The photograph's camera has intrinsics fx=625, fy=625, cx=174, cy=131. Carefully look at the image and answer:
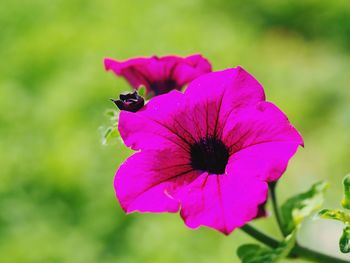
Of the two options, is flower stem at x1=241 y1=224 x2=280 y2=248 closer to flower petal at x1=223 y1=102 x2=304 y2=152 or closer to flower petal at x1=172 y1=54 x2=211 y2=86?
flower petal at x1=223 y1=102 x2=304 y2=152

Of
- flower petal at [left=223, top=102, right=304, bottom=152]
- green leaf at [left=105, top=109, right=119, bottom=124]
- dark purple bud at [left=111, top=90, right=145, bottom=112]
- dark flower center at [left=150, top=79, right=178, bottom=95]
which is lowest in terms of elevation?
flower petal at [left=223, top=102, right=304, bottom=152]

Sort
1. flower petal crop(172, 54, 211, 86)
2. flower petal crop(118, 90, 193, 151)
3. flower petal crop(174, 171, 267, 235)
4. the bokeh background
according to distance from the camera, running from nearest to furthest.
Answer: flower petal crop(174, 171, 267, 235), flower petal crop(118, 90, 193, 151), flower petal crop(172, 54, 211, 86), the bokeh background

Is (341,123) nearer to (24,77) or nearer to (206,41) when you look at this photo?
(206,41)

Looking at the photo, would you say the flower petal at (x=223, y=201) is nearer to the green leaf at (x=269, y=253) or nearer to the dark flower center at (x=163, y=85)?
the green leaf at (x=269, y=253)

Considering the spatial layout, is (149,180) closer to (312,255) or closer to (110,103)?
(312,255)

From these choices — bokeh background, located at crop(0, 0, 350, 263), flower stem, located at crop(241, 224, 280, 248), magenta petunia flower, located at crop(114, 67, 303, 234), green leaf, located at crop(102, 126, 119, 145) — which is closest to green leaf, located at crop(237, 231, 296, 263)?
flower stem, located at crop(241, 224, 280, 248)

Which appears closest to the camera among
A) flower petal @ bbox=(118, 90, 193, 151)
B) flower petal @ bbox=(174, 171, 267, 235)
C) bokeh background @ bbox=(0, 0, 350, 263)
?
flower petal @ bbox=(174, 171, 267, 235)

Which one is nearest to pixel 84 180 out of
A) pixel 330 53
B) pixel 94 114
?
pixel 94 114
